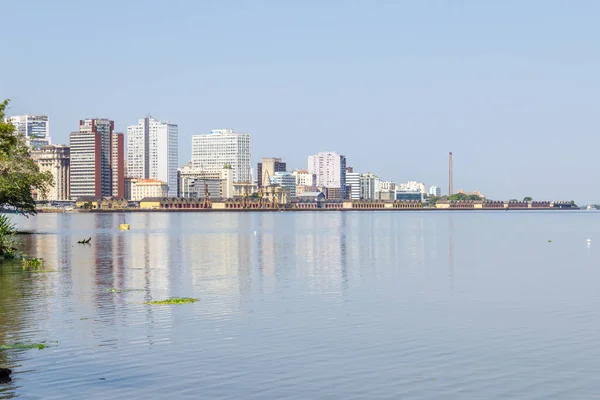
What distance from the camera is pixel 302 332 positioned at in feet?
90.1

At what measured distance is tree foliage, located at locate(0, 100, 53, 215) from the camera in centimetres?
5038

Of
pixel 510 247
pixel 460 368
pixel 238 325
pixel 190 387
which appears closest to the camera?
pixel 190 387

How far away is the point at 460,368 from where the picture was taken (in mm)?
22188

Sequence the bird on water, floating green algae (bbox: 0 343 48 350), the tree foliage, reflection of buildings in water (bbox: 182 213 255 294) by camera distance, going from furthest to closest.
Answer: the tree foliage → reflection of buildings in water (bbox: 182 213 255 294) → floating green algae (bbox: 0 343 48 350) → the bird on water

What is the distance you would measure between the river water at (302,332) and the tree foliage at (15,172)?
26.7 feet

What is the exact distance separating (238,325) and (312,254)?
38.5 metres

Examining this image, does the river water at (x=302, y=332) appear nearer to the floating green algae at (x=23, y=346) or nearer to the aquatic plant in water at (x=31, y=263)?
the floating green algae at (x=23, y=346)

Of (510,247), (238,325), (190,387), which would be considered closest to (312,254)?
(510,247)

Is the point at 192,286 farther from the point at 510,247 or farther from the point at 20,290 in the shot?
the point at 510,247

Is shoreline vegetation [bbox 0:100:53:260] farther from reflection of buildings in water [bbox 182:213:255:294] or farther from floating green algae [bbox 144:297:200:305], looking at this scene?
floating green algae [bbox 144:297:200:305]

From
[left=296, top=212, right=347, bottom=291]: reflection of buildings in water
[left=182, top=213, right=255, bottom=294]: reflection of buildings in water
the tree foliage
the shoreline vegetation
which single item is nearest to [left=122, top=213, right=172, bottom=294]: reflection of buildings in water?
[left=182, top=213, right=255, bottom=294]: reflection of buildings in water

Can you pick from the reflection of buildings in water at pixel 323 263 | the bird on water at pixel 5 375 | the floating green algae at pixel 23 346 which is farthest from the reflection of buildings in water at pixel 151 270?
the bird on water at pixel 5 375

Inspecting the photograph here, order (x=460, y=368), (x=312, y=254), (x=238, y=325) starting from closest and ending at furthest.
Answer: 1. (x=460, y=368)
2. (x=238, y=325)
3. (x=312, y=254)

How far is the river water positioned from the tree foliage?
8.13 metres
